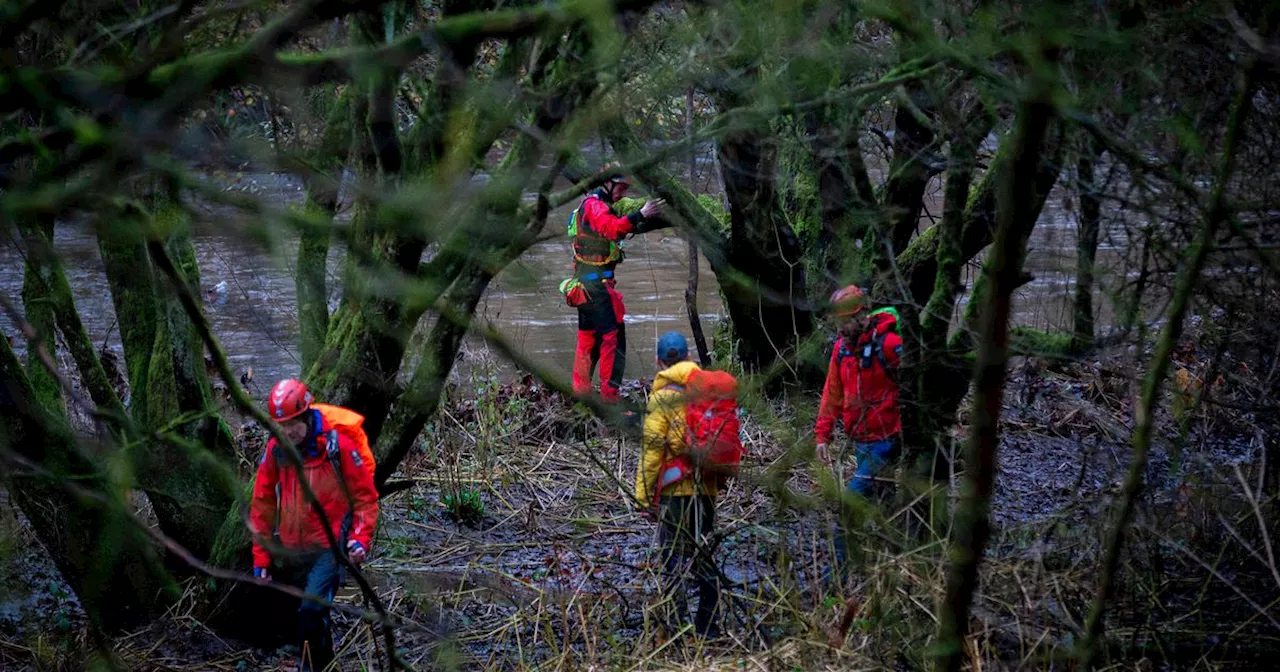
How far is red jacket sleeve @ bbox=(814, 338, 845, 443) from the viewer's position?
271 inches

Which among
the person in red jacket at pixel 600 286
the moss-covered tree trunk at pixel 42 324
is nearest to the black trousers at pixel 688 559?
the moss-covered tree trunk at pixel 42 324

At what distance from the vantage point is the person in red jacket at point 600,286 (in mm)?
9867

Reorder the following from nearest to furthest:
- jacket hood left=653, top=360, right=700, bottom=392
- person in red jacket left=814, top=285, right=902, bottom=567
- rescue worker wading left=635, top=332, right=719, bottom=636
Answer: rescue worker wading left=635, top=332, right=719, bottom=636 < jacket hood left=653, top=360, right=700, bottom=392 < person in red jacket left=814, top=285, right=902, bottom=567

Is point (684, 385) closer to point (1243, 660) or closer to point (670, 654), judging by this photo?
point (670, 654)

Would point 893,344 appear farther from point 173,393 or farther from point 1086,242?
point 173,393

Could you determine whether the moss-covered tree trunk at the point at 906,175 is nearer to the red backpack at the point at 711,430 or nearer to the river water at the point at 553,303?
the river water at the point at 553,303

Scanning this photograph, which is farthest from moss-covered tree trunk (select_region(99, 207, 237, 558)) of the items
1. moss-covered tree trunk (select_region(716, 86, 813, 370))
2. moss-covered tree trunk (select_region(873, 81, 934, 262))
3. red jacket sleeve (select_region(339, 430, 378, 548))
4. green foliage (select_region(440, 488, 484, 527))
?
moss-covered tree trunk (select_region(873, 81, 934, 262))

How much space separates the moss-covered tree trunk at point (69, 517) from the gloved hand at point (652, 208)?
4411 mm

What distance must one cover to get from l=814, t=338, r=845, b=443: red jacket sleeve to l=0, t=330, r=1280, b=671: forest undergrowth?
0.71 ft

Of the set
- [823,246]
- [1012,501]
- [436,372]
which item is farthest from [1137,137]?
[823,246]

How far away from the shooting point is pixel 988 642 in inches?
186

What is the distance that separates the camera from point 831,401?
6.96 meters

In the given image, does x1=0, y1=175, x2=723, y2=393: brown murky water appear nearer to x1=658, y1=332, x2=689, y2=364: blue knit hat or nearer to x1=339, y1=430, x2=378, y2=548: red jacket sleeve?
x1=658, y1=332, x2=689, y2=364: blue knit hat

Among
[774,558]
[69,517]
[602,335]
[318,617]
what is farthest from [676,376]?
[602,335]
